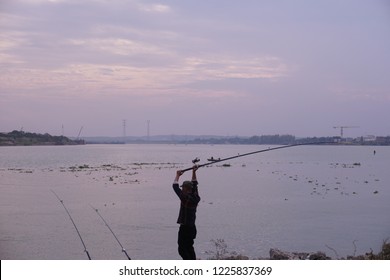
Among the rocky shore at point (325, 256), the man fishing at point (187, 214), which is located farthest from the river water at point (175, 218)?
the man fishing at point (187, 214)

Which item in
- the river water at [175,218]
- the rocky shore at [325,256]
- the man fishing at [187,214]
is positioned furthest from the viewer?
the river water at [175,218]

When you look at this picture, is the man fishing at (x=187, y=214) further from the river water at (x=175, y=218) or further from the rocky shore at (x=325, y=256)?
the river water at (x=175, y=218)

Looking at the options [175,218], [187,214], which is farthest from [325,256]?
[175,218]

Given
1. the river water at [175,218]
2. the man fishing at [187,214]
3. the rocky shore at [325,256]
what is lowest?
the river water at [175,218]

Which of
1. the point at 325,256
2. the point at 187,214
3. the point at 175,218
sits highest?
the point at 187,214

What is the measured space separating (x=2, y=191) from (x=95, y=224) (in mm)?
9747

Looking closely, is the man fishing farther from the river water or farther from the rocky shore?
the river water

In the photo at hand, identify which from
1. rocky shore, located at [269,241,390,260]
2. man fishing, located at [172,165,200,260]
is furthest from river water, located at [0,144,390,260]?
man fishing, located at [172,165,200,260]

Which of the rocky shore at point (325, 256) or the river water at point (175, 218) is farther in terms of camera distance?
the river water at point (175, 218)

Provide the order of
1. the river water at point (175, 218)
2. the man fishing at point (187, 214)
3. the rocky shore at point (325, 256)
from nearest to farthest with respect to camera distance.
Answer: the man fishing at point (187, 214) → the rocky shore at point (325, 256) → the river water at point (175, 218)

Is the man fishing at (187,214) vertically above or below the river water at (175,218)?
above

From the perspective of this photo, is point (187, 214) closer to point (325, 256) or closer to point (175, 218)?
point (325, 256)

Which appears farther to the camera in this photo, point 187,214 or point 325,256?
point 325,256
